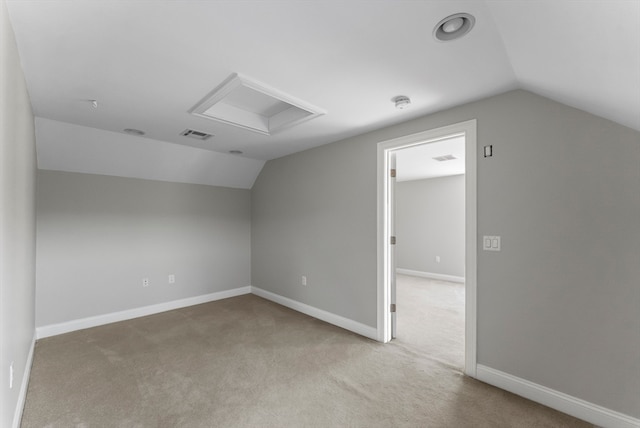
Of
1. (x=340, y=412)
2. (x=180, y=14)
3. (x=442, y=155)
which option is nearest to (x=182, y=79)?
(x=180, y=14)

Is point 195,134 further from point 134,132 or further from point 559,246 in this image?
point 559,246

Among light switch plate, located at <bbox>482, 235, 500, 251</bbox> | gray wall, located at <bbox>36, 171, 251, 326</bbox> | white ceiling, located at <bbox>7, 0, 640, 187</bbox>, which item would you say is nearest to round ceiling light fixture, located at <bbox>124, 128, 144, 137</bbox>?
white ceiling, located at <bbox>7, 0, 640, 187</bbox>

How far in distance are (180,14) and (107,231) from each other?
3.36m

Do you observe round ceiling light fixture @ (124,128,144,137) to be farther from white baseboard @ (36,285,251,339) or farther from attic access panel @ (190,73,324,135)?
white baseboard @ (36,285,251,339)

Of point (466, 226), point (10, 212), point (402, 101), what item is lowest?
point (466, 226)

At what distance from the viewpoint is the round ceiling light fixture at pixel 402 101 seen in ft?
7.61

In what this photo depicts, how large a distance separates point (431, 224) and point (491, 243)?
4549mm

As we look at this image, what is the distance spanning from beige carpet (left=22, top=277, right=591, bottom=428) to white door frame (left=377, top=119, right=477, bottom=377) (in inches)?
10.9

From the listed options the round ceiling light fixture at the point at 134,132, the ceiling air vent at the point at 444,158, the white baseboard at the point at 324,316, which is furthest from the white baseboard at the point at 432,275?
the round ceiling light fixture at the point at 134,132

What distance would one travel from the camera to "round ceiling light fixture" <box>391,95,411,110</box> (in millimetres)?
2318

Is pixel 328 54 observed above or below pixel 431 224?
above

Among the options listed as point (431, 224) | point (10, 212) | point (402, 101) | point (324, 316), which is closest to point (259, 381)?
point (324, 316)

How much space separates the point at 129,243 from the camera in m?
3.84

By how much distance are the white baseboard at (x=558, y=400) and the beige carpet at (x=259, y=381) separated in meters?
0.06
